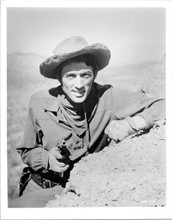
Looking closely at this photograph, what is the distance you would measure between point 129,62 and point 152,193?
0.79 meters

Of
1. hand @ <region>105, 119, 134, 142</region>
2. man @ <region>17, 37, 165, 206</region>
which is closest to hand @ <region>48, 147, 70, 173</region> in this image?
man @ <region>17, 37, 165, 206</region>

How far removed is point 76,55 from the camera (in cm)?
254

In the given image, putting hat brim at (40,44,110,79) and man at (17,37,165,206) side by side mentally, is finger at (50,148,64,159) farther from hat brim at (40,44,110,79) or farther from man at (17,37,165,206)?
hat brim at (40,44,110,79)

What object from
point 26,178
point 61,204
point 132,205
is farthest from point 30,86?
point 132,205

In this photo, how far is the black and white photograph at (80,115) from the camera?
100 inches

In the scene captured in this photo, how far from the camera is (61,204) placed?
2.55 meters

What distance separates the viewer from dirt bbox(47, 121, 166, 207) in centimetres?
254

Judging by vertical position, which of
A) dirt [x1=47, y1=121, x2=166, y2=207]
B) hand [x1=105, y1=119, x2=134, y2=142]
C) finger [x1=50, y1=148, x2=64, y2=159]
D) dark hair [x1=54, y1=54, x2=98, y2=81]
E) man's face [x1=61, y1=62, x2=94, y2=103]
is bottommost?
dirt [x1=47, y1=121, x2=166, y2=207]

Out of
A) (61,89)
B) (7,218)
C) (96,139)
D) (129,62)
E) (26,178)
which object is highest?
(129,62)

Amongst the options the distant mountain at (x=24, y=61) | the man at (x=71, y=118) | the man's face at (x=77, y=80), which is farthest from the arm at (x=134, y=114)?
the distant mountain at (x=24, y=61)

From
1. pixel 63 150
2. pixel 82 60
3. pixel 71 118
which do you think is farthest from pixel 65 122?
pixel 82 60

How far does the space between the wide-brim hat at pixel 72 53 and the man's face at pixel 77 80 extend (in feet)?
0.17

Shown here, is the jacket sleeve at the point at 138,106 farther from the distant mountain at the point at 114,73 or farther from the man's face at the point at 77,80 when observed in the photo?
the man's face at the point at 77,80
